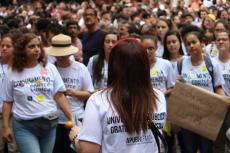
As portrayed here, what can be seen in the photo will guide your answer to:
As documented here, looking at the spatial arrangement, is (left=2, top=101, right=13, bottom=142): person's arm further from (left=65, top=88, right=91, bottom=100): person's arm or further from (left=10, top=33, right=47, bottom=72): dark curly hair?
(left=65, top=88, right=91, bottom=100): person's arm

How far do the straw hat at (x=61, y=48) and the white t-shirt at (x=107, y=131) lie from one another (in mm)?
3211

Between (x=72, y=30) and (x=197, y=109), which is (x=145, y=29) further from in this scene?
(x=197, y=109)

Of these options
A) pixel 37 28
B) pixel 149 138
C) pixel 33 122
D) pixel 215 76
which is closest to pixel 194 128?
pixel 215 76

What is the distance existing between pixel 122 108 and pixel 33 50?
2481 millimetres

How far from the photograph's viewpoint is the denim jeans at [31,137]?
213 inches

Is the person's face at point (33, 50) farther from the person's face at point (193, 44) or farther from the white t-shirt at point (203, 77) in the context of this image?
the person's face at point (193, 44)

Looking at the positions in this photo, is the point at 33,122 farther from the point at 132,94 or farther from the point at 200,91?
the point at 132,94

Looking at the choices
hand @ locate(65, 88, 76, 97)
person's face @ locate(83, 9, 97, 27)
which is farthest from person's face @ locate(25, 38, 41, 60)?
person's face @ locate(83, 9, 97, 27)

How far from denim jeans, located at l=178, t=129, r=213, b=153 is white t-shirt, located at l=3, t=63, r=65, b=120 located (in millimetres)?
1715

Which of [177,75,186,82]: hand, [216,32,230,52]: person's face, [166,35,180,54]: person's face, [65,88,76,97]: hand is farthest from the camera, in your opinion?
[166,35,180,54]: person's face

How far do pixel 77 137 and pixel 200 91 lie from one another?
8.96 ft

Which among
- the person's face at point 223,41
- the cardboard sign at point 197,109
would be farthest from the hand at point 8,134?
the person's face at point 223,41

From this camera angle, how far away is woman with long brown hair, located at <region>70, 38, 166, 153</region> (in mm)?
3289

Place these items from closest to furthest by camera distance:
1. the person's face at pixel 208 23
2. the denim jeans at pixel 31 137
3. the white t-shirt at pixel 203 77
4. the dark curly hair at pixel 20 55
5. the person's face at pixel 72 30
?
the denim jeans at pixel 31 137, the dark curly hair at pixel 20 55, the white t-shirt at pixel 203 77, the person's face at pixel 72 30, the person's face at pixel 208 23
